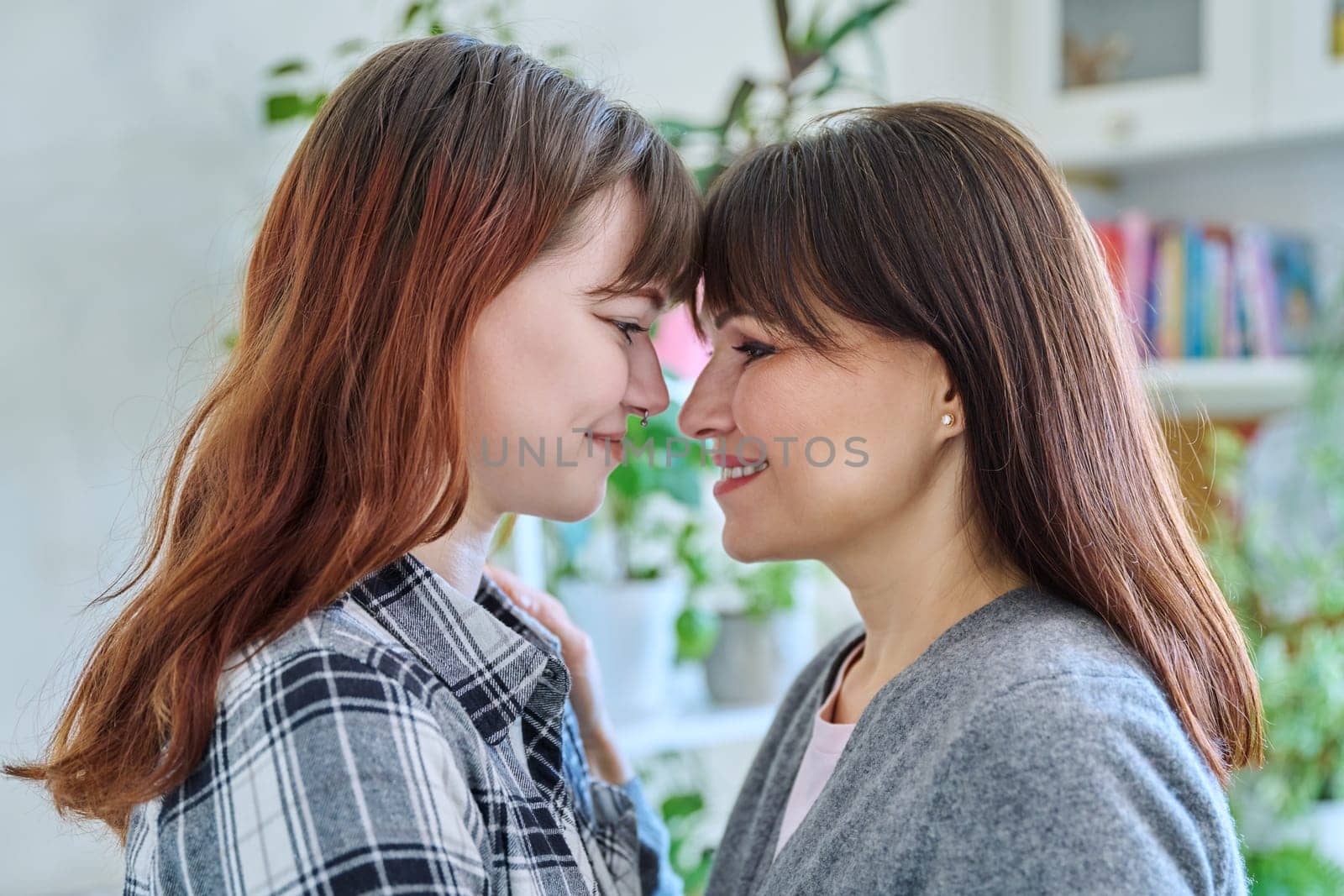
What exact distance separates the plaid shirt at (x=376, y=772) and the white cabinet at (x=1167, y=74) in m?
1.50

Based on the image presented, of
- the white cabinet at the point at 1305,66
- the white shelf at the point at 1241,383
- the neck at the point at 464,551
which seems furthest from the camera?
the white shelf at the point at 1241,383

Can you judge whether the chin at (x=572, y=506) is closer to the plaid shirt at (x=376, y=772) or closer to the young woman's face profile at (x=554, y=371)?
the young woman's face profile at (x=554, y=371)

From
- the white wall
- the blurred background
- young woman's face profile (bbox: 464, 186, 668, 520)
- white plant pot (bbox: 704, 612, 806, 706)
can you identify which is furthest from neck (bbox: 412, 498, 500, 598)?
white plant pot (bbox: 704, 612, 806, 706)

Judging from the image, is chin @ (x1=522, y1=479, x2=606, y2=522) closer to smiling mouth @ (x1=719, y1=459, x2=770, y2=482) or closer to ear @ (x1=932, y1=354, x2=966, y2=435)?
smiling mouth @ (x1=719, y1=459, x2=770, y2=482)

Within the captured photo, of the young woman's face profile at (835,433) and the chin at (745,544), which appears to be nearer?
the young woman's face profile at (835,433)

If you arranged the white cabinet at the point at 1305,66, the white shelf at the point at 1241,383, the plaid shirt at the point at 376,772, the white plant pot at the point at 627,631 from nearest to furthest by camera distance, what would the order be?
1. the plaid shirt at the point at 376,772
2. the white plant pot at the point at 627,631
3. the white cabinet at the point at 1305,66
4. the white shelf at the point at 1241,383

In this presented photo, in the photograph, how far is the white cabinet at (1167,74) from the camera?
Result: 1.94 metres

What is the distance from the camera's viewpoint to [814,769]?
1028mm

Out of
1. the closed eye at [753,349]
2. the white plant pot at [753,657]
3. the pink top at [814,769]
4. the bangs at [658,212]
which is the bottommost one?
the white plant pot at [753,657]

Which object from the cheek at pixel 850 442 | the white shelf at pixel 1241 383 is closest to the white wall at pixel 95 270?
the cheek at pixel 850 442

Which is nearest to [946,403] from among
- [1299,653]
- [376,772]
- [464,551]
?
[464,551]

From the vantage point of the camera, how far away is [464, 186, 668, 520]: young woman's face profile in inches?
33.7

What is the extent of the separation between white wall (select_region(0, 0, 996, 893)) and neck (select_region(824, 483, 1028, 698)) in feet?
3.09

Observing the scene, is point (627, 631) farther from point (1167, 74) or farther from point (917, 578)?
point (1167, 74)
